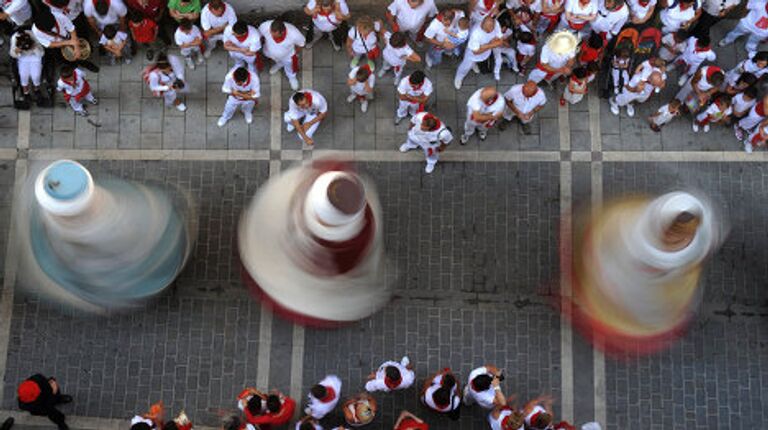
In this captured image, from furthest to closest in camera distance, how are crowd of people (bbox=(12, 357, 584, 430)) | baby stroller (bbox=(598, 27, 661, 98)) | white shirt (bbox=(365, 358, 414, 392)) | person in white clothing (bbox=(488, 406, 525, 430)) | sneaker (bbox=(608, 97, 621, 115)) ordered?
1. sneaker (bbox=(608, 97, 621, 115))
2. baby stroller (bbox=(598, 27, 661, 98))
3. white shirt (bbox=(365, 358, 414, 392))
4. crowd of people (bbox=(12, 357, 584, 430))
5. person in white clothing (bbox=(488, 406, 525, 430))

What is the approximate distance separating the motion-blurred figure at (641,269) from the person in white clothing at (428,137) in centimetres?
252

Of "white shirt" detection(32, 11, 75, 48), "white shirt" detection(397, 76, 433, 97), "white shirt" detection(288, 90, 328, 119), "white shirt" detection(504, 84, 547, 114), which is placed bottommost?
"white shirt" detection(288, 90, 328, 119)

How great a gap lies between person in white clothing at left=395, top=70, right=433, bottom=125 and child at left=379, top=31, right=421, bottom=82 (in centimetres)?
32

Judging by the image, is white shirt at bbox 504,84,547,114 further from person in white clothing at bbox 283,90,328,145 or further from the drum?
the drum

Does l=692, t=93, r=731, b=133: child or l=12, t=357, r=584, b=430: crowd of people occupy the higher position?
l=692, t=93, r=731, b=133: child

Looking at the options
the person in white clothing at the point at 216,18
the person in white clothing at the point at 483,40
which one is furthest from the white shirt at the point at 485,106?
the person in white clothing at the point at 216,18

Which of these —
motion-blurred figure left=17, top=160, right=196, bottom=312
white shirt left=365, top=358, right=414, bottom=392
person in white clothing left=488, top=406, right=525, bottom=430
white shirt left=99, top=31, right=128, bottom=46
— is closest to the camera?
motion-blurred figure left=17, top=160, right=196, bottom=312

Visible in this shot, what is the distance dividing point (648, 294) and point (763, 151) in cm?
394

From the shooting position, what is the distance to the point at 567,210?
1040 cm

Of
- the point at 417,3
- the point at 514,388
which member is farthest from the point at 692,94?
the point at 514,388

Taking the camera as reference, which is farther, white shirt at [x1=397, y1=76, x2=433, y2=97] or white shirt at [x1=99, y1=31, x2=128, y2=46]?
white shirt at [x1=99, y1=31, x2=128, y2=46]

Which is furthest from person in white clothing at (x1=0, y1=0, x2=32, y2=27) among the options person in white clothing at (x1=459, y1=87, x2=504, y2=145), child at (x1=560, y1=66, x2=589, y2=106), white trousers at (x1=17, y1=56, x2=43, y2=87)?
child at (x1=560, y1=66, x2=589, y2=106)

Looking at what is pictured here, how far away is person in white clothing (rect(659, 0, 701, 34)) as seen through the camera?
→ 987 cm

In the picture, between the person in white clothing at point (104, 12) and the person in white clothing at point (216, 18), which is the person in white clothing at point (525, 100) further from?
the person in white clothing at point (104, 12)
